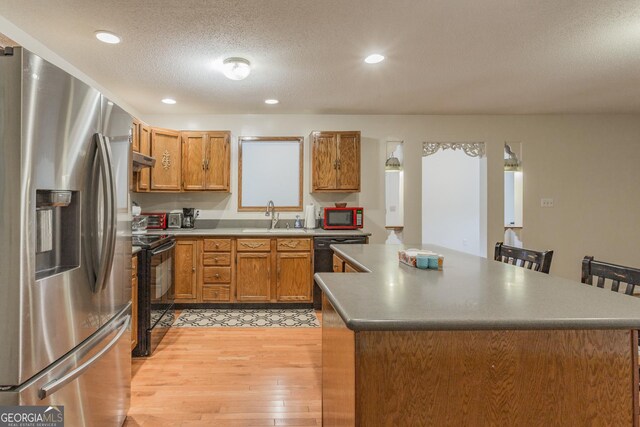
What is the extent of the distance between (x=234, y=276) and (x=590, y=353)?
3420mm

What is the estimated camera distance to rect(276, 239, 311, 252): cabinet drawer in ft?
12.9

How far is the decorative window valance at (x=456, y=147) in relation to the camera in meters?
4.66

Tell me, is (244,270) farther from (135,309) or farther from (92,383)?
(92,383)

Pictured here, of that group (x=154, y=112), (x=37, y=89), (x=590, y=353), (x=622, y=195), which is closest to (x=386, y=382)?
(x=590, y=353)

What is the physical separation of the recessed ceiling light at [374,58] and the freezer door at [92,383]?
2532 millimetres

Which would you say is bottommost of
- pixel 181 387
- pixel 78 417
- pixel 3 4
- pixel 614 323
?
pixel 181 387

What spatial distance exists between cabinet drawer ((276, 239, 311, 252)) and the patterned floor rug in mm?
732

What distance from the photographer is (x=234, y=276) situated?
154 inches

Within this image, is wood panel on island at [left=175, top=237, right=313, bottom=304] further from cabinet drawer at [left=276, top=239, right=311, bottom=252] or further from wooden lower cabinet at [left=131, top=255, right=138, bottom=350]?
wooden lower cabinet at [left=131, top=255, right=138, bottom=350]

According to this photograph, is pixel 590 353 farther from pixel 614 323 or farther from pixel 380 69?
pixel 380 69

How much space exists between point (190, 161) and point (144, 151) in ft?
1.75

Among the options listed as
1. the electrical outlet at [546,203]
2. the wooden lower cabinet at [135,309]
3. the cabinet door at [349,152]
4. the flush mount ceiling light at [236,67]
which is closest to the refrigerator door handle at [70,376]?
the wooden lower cabinet at [135,309]

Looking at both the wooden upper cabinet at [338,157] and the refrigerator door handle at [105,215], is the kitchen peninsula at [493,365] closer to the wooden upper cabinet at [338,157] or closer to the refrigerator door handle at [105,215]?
the refrigerator door handle at [105,215]

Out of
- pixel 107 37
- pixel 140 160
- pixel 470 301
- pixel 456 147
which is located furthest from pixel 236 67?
pixel 456 147
